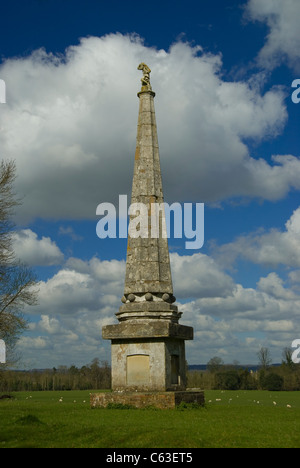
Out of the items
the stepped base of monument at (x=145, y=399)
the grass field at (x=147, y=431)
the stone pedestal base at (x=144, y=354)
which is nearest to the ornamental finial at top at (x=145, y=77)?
the stone pedestal base at (x=144, y=354)

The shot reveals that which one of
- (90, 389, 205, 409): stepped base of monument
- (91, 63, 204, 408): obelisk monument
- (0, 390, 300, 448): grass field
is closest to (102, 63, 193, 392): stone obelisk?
(91, 63, 204, 408): obelisk monument

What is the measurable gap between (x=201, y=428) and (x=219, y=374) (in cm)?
6083

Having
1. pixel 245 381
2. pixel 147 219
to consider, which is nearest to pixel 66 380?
pixel 245 381

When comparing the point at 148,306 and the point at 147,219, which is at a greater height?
the point at 147,219

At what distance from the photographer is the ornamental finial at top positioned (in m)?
19.9

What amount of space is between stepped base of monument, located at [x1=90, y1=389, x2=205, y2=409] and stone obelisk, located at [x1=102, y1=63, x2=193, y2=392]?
0.49m

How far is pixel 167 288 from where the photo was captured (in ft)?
58.1

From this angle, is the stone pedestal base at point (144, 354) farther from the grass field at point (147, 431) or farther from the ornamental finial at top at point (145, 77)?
the ornamental finial at top at point (145, 77)

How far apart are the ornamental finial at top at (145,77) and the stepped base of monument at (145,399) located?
37.1 feet

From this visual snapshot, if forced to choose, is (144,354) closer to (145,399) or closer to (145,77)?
(145,399)

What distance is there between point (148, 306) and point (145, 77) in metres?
9.00

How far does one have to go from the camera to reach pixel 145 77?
65.5 feet

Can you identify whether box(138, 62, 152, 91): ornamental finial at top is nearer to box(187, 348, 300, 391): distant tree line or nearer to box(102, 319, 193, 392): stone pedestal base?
box(102, 319, 193, 392): stone pedestal base
